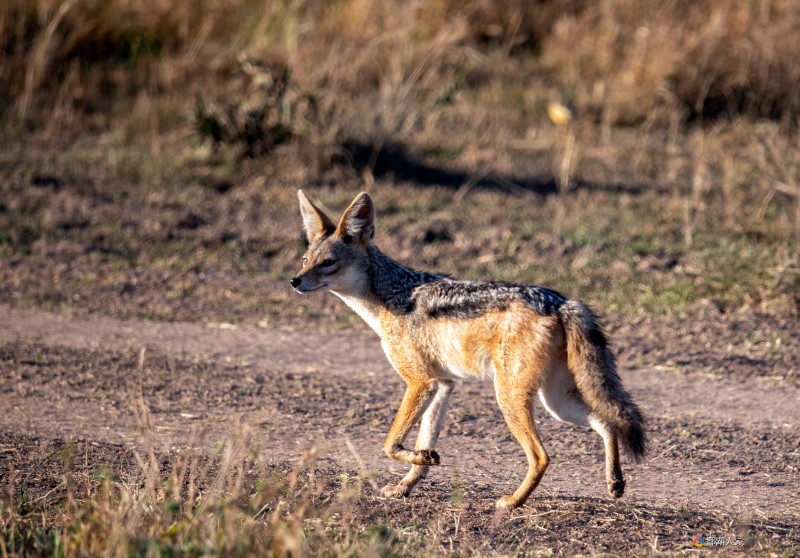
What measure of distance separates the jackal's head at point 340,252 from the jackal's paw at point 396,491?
1.26 m

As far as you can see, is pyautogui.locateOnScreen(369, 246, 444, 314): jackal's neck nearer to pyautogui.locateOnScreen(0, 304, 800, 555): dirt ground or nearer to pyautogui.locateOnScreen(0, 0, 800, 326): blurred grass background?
pyautogui.locateOnScreen(0, 304, 800, 555): dirt ground

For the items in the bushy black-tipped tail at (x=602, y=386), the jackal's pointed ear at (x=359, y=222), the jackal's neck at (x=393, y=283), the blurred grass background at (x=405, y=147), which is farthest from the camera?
the blurred grass background at (x=405, y=147)

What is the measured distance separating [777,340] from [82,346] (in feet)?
17.7

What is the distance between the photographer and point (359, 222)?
631 centimetres

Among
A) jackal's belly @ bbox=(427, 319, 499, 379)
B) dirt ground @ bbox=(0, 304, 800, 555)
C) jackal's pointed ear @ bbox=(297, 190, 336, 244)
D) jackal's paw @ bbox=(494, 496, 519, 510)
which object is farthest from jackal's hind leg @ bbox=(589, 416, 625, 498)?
jackal's pointed ear @ bbox=(297, 190, 336, 244)

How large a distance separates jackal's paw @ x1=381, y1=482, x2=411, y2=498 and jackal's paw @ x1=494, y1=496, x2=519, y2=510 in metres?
0.53

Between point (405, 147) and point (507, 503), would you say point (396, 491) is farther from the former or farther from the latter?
point (405, 147)

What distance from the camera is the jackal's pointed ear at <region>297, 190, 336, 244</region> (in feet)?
21.0

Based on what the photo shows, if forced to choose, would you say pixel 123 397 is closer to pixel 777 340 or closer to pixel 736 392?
pixel 736 392

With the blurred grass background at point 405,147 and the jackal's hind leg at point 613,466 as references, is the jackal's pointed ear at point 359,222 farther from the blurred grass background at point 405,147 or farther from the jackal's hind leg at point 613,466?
the blurred grass background at point 405,147

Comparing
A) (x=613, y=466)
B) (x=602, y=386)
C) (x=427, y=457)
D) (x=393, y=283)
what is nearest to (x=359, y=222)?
(x=393, y=283)

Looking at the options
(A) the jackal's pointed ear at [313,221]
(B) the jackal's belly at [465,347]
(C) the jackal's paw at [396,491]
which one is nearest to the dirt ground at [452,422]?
(C) the jackal's paw at [396,491]

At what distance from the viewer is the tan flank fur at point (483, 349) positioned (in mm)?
5066

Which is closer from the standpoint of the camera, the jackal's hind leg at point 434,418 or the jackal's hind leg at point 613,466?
the jackal's hind leg at point 613,466
